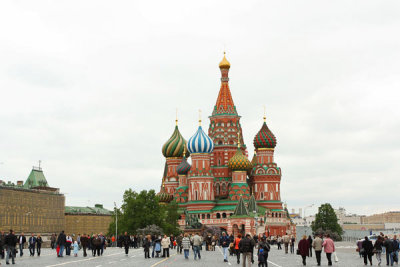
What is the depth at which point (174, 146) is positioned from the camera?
127 metres

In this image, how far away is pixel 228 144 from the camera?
120 m

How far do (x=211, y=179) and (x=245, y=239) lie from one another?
85.9 metres

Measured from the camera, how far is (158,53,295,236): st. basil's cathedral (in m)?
112

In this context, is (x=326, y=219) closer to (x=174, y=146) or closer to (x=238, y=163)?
(x=238, y=163)

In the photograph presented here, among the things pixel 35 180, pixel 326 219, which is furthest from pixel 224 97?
pixel 35 180

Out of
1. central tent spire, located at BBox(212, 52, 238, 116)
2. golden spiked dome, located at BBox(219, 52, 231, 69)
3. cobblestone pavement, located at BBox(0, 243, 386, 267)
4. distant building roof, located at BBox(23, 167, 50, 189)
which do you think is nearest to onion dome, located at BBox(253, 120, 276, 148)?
central tent spire, located at BBox(212, 52, 238, 116)

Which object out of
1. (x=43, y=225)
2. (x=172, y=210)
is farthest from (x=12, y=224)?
(x=172, y=210)

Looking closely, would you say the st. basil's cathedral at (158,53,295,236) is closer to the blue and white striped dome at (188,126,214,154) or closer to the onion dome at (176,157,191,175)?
the blue and white striped dome at (188,126,214,154)

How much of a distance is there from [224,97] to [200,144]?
44.2 ft

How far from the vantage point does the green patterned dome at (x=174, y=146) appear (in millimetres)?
126562

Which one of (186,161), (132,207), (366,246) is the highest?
(186,161)

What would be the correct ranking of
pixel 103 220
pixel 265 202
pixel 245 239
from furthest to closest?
pixel 103 220, pixel 265 202, pixel 245 239

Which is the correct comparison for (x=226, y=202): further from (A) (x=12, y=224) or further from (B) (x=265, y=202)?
(A) (x=12, y=224)

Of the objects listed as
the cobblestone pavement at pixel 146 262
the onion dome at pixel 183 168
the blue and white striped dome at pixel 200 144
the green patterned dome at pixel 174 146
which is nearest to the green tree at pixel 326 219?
the onion dome at pixel 183 168
